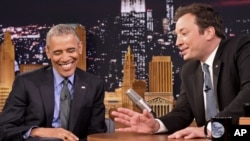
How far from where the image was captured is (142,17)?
405cm

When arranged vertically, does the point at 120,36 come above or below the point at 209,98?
above

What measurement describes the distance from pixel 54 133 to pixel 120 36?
6.03ft

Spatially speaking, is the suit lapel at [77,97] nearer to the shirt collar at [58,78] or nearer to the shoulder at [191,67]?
the shirt collar at [58,78]

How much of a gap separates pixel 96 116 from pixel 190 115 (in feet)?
1.68

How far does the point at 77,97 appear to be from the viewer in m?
2.61

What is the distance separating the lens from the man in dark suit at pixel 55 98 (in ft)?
8.27

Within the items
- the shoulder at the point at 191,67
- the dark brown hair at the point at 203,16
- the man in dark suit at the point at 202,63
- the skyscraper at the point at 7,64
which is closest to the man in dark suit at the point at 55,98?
the man in dark suit at the point at 202,63

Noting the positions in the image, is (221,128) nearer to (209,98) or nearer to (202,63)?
(209,98)

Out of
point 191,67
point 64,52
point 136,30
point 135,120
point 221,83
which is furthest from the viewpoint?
point 136,30

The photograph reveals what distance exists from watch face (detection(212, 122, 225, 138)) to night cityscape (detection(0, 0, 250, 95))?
2237 mm

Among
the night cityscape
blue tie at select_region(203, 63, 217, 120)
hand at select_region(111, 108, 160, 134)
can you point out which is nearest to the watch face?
hand at select_region(111, 108, 160, 134)

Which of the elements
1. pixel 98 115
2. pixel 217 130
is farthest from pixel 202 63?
pixel 217 130

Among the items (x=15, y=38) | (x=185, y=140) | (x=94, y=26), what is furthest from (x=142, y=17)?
(x=185, y=140)

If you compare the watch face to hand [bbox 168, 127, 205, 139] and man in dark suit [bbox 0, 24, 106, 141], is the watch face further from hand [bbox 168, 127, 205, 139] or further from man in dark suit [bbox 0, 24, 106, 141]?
man in dark suit [bbox 0, 24, 106, 141]
